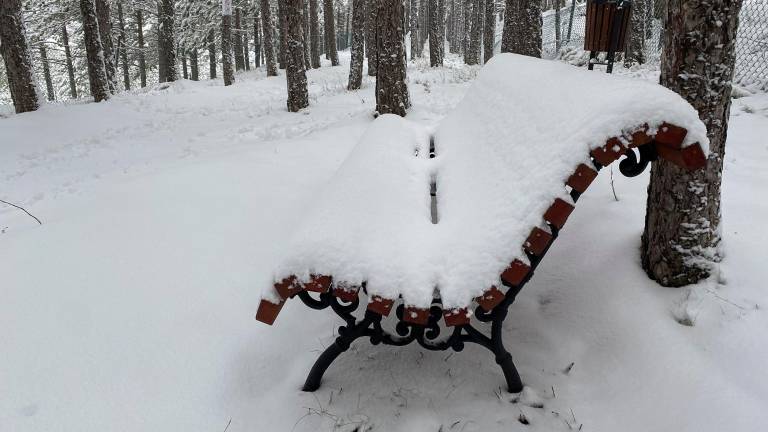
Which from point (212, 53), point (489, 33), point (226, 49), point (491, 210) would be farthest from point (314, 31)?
point (491, 210)

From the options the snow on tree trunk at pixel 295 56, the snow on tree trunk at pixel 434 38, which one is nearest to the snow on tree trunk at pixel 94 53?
the snow on tree trunk at pixel 295 56

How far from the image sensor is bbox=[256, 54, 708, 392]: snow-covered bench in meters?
1.59

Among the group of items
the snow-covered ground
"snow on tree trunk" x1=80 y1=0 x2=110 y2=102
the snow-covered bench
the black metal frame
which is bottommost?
the snow-covered ground

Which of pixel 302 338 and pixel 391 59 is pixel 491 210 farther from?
pixel 391 59

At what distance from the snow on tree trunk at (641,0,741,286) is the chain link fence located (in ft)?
1.44

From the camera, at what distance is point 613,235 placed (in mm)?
2873

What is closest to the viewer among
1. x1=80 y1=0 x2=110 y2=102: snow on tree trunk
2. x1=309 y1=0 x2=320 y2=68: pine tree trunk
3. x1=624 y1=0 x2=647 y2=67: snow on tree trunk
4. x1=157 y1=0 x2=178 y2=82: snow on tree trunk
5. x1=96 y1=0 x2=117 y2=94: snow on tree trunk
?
x1=624 y1=0 x2=647 y2=67: snow on tree trunk

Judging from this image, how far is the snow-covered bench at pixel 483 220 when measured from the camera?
62.6 inches

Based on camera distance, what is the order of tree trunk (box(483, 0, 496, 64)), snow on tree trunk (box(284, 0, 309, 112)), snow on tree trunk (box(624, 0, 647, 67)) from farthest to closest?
tree trunk (box(483, 0, 496, 64)) < snow on tree trunk (box(624, 0, 647, 67)) < snow on tree trunk (box(284, 0, 309, 112))

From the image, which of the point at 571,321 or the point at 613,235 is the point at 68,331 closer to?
the point at 571,321

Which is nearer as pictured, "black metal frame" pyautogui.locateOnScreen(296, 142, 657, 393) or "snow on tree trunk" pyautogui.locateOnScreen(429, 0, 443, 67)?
"black metal frame" pyautogui.locateOnScreen(296, 142, 657, 393)

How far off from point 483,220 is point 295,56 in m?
8.24

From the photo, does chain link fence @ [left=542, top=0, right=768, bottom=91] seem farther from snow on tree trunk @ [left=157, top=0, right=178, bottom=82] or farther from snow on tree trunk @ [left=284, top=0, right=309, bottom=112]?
snow on tree trunk @ [left=157, top=0, right=178, bottom=82]

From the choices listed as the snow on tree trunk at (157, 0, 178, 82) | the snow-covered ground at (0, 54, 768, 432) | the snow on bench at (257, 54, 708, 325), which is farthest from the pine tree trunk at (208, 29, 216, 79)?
the snow on bench at (257, 54, 708, 325)
